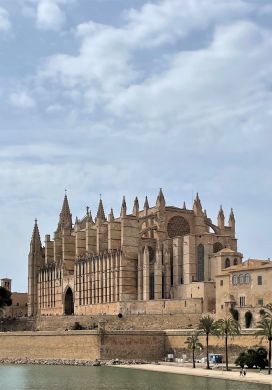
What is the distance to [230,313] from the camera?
201 feet

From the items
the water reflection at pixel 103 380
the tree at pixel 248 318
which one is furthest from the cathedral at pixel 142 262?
the water reflection at pixel 103 380

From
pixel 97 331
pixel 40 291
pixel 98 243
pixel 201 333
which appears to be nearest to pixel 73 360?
pixel 97 331

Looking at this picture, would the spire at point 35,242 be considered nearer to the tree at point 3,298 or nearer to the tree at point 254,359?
the tree at point 3,298

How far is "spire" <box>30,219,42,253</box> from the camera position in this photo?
98.0 meters

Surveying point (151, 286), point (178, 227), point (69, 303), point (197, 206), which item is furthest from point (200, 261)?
point (69, 303)

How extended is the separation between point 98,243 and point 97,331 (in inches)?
867

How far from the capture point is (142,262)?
250ft

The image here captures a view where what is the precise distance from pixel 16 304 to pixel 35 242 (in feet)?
49.5

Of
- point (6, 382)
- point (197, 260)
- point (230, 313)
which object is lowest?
point (6, 382)

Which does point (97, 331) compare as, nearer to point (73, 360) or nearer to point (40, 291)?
point (73, 360)

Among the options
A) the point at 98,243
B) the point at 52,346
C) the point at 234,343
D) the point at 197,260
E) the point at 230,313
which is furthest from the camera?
the point at 98,243

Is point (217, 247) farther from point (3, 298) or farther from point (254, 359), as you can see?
point (3, 298)

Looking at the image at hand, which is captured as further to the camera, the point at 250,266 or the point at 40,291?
the point at 40,291

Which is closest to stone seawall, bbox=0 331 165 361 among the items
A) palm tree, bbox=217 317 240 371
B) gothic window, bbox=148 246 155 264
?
palm tree, bbox=217 317 240 371
